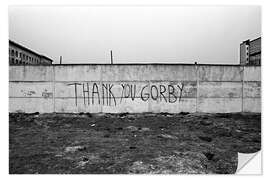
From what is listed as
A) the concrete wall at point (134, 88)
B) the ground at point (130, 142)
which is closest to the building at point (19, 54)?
the concrete wall at point (134, 88)

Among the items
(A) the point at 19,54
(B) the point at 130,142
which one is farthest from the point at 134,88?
(A) the point at 19,54

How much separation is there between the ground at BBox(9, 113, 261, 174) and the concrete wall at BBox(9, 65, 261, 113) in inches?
13.1

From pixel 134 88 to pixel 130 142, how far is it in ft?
9.35

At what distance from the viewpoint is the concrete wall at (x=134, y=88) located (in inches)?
306

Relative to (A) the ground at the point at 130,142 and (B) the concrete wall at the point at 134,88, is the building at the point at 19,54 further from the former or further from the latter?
(A) the ground at the point at 130,142

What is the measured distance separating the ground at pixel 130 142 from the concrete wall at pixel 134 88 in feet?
1.09

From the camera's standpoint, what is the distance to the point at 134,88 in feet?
25.7

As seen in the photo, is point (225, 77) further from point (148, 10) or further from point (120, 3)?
point (120, 3)

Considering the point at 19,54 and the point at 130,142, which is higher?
the point at 19,54

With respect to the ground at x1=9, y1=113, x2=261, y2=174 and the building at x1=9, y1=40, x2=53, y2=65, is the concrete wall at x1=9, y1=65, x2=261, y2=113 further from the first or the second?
the building at x1=9, y1=40, x2=53, y2=65

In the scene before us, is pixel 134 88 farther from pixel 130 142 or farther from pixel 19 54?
pixel 19 54

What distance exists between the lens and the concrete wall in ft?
25.5
